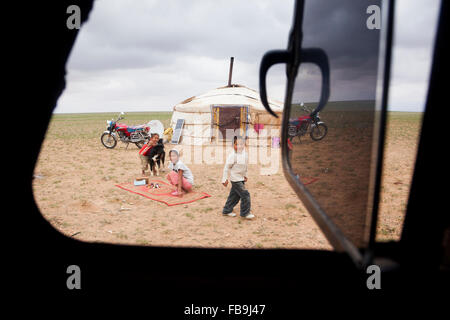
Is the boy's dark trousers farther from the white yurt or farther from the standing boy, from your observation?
the white yurt

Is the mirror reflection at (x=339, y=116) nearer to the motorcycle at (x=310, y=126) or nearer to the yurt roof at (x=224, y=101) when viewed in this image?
the motorcycle at (x=310, y=126)

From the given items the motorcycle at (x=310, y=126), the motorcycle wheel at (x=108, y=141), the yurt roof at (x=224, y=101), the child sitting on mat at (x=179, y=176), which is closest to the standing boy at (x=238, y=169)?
the child sitting on mat at (x=179, y=176)

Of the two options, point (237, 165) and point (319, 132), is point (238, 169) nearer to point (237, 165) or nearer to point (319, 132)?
point (237, 165)

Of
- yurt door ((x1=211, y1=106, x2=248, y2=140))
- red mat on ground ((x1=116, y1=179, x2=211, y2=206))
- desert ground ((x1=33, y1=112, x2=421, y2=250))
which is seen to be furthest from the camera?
yurt door ((x1=211, y1=106, x2=248, y2=140))

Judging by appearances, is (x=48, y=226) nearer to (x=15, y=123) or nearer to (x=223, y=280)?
(x=15, y=123)

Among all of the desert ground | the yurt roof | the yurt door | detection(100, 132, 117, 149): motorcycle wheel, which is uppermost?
the yurt roof

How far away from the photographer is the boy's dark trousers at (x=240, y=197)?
15.1 feet

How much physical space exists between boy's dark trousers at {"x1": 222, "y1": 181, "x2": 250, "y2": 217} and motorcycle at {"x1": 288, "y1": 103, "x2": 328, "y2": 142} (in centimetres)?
355

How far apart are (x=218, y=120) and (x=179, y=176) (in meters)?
9.57

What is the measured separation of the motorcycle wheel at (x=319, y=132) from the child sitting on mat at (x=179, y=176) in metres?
5.13

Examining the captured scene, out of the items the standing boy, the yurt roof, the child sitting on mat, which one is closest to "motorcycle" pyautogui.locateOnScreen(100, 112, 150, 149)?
the yurt roof

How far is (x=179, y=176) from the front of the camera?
19.4ft

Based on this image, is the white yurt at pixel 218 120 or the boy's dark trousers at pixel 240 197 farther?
the white yurt at pixel 218 120

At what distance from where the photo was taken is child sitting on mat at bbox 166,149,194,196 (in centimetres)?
595
